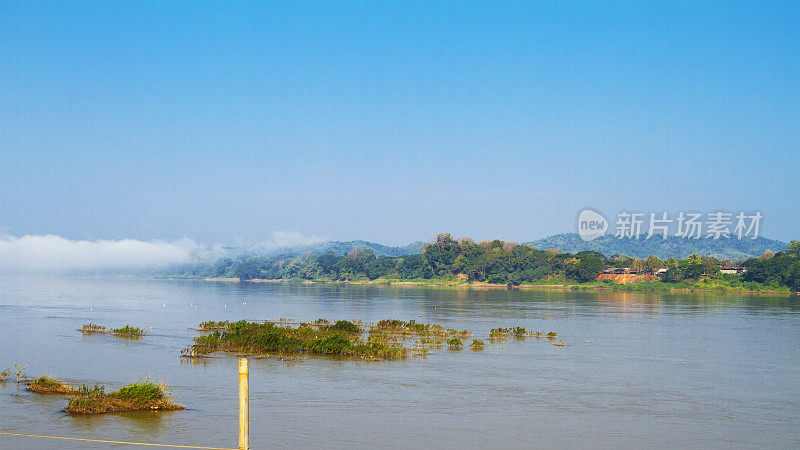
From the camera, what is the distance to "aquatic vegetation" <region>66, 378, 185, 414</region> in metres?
17.8

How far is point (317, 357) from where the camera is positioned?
29.1 meters

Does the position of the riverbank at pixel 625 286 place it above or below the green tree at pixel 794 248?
below

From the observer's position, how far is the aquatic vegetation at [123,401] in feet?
58.3

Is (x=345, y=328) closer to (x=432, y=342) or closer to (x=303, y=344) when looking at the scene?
(x=432, y=342)

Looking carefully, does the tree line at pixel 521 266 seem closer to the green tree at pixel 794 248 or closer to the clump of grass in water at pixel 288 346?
the green tree at pixel 794 248

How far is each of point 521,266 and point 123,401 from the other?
134m

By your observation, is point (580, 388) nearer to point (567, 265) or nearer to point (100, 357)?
point (100, 357)

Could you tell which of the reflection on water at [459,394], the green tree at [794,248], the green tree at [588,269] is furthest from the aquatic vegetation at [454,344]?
the green tree at [794,248]

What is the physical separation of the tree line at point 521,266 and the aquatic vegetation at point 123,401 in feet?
361

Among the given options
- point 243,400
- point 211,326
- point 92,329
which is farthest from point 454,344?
point 243,400

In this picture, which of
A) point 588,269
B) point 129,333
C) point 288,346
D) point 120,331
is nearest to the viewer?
point 288,346

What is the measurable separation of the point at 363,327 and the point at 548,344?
12019 millimetres

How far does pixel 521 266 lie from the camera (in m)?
148

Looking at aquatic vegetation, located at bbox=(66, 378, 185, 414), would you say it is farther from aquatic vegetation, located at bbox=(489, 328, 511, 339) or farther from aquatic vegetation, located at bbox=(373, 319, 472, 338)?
aquatic vegetation, located at bbox=(489, 328, 511, 339)
